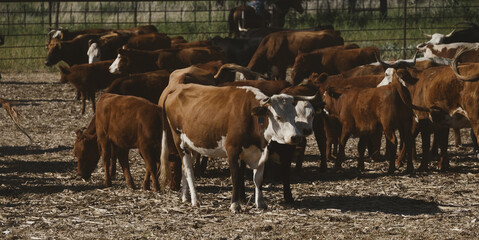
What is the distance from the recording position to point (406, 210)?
7863 mm

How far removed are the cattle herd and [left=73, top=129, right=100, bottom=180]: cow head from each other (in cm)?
1

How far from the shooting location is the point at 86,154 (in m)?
9.72

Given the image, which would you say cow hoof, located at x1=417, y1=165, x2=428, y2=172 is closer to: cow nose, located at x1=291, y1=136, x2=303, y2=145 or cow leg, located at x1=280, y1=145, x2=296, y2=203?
cow leg, located at x1=280, y1=145, x2=296, y2=203

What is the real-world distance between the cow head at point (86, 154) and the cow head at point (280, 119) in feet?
9.62

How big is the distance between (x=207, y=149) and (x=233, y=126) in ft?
1.45

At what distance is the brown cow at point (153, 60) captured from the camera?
14.0 metres

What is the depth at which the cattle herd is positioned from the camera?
7660 millimetres

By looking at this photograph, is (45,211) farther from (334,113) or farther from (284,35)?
(284,35)

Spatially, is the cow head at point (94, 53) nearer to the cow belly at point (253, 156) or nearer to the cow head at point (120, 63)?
the cow head at point (120, 63)

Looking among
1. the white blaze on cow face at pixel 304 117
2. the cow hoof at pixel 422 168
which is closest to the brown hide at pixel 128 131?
the white blaze on cow face at pixel 304 117

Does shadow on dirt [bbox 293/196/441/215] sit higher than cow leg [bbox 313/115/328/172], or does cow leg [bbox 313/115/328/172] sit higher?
cow leg [bbox 313/115/328/172]

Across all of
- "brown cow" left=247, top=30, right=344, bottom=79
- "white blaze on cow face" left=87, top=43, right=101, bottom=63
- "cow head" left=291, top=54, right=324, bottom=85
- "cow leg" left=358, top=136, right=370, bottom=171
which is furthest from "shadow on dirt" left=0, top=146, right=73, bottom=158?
"brown cow" left=247, top=30, right=344, bottom=79

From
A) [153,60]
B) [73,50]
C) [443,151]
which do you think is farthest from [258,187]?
[73,50]

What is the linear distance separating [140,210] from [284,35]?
32.7 feet
